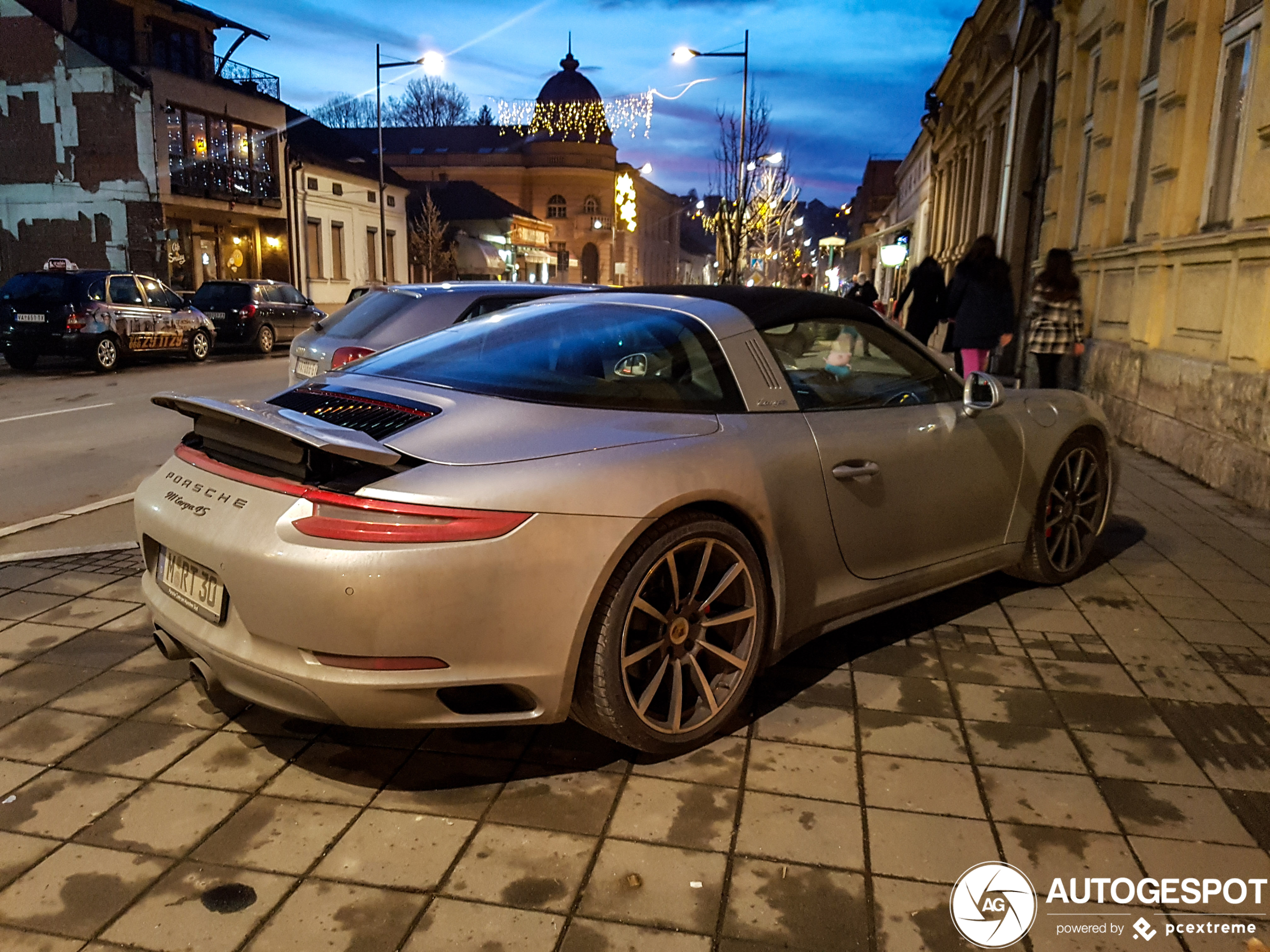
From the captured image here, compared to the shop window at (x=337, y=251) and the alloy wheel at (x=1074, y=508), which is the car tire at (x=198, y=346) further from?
the shop window at (x=337, y=251)

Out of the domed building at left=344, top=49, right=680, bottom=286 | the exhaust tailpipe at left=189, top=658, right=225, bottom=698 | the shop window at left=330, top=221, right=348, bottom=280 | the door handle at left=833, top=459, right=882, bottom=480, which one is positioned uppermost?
the domed building at left=344, top=49, right=680, bottom=286

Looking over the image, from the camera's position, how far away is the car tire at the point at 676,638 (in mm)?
2805

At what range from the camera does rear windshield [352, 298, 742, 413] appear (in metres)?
3.16

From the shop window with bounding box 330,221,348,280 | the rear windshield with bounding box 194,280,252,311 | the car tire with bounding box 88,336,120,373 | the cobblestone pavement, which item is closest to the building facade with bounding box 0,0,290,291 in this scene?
the shop window with bounding box 330,221,348,280

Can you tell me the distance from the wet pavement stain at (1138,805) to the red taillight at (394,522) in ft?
6.31

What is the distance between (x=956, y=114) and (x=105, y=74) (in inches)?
950

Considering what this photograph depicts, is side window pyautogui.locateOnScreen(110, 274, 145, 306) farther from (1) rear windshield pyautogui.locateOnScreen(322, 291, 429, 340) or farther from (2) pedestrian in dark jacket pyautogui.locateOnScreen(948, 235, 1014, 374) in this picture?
(2) pedestrian in dark jacket pyautogui.locateOnScreen(948, 235, 1014, 374)

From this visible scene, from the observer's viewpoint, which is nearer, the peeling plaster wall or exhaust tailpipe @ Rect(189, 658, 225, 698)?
exhaust tailpipe @ Rect(189, 658, 225, 698)

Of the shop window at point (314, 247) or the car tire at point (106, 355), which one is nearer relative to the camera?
the car tire at point (106, 355)

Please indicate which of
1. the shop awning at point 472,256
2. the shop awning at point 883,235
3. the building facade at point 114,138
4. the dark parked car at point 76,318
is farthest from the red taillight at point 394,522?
the shop awning at point 472,256

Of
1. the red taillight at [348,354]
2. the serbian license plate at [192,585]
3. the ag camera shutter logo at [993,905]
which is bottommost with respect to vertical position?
the ag camera shutter logo at [993,905]

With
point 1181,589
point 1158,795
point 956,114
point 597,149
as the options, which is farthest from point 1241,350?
point 597,149

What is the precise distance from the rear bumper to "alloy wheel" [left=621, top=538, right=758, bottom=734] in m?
0.24

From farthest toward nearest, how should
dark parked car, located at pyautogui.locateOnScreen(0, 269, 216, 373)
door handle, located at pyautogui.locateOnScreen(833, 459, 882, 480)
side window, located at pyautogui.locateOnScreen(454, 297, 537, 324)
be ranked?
dark parked car, located at pyautogui.locateOnScreen(0, 269, 216, 373) < side window, located at pyautogui.locateOnScreen(454, 297, 537, 324) < door handle, located at pyautogui.locateOnScreen(833, 459, 882, 480)
